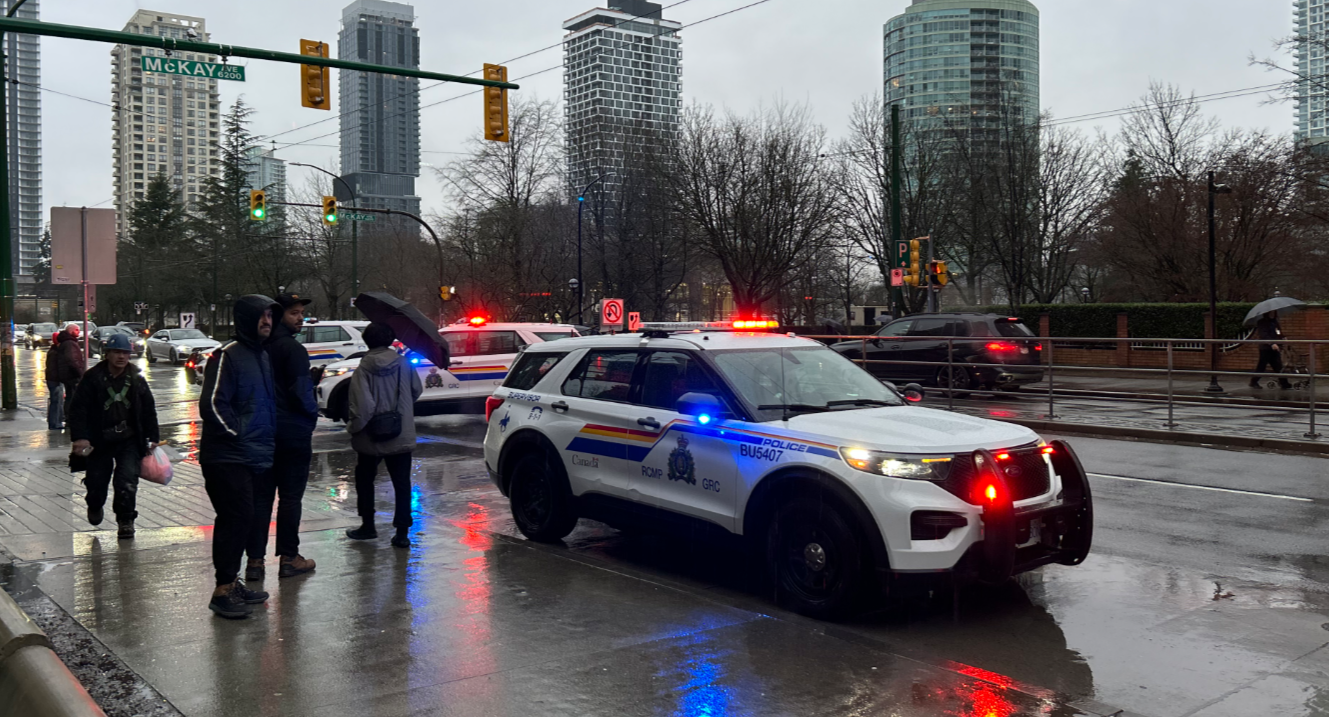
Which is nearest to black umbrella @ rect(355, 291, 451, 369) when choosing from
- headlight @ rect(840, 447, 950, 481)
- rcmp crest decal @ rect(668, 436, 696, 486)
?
rcmp crest decal @ rect(668, 436, 696, 486)

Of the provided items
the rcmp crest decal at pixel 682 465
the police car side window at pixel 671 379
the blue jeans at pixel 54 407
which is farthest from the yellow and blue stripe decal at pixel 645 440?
the blue jeans at pixel 54 407

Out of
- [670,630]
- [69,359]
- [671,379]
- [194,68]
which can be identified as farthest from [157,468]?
[69,359]

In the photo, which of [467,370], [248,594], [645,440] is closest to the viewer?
[248,594]

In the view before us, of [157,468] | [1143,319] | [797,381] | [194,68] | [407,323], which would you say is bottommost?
[157,468]

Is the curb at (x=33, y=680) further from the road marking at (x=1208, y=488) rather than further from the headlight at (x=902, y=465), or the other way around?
the road marking at (x=1208, y=488)

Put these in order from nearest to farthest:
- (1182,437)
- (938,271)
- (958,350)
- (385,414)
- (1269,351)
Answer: (385,414) < (1182,437) < (1269,351) < (958,350) < (938,271)

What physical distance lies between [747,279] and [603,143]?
54.4 ft

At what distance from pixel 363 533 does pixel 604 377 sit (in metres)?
2.34

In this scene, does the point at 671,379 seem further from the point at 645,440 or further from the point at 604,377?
the point at 604,377

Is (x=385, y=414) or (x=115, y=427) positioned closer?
(x=385, y=414)

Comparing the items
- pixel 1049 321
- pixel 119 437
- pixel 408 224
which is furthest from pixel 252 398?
pixel 408 224

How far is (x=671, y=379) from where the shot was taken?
7.17 m

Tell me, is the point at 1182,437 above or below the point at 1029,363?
below

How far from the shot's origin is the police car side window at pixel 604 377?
7551 millimetres
